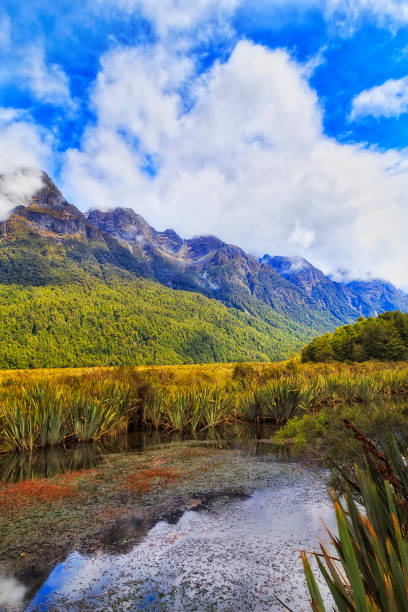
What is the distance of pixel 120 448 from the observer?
322 inches

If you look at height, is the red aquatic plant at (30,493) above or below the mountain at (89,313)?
below

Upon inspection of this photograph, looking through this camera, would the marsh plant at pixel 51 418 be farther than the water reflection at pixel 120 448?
Yes

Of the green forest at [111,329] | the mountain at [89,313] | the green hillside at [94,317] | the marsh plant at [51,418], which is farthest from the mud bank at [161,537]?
the mountain at [89,313]

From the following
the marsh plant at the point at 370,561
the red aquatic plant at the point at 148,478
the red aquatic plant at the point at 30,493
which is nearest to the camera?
the marsh plant at the point at 370,561

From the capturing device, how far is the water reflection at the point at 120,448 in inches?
252

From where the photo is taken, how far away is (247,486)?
5383 millimetres

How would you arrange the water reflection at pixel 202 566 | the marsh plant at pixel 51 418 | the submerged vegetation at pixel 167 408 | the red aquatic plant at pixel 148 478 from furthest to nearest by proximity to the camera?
the submerged vegetation at pixel 167 408
the marsh plant at pixel 51 418
the red aquatic plant at pixel 148 478
the water reflection at pixel 202 566

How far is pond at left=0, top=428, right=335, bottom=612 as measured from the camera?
109 inches

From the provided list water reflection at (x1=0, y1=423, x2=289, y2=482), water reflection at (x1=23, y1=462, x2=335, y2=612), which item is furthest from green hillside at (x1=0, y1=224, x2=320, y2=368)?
water reflection at (x1=23, y1=462, x2=335, y2=612)

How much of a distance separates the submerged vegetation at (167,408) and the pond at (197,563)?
2568 millimetres

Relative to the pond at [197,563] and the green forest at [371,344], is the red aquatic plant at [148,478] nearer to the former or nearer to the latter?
the pond at [197,563]

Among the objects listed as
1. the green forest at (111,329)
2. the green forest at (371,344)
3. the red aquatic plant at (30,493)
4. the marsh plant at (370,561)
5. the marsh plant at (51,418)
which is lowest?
the red aquatic plant at (30,493)

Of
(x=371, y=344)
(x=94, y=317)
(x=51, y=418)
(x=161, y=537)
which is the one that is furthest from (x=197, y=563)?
(x=94, y=317)

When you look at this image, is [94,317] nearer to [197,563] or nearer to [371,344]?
[371,344]
